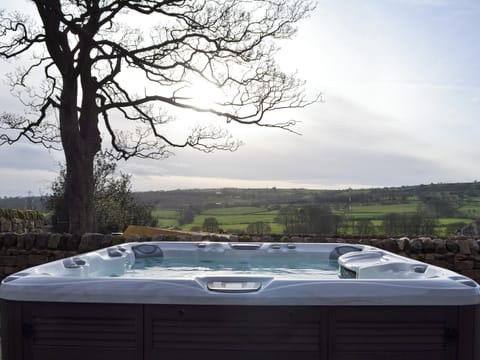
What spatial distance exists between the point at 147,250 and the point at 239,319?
2.38 m

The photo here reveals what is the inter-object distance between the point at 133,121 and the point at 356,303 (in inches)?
277

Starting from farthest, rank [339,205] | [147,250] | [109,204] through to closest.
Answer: [109,204] < [339,205] < [147,250]

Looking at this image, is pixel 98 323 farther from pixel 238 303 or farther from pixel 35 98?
pixel 35 98

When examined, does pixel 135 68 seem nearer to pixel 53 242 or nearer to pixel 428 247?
pixel 53 242

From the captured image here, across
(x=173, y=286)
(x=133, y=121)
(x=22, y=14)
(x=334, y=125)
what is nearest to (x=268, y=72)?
(x=334, y=125)

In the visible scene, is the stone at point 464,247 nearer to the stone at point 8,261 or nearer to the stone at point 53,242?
the stone at point 53,242

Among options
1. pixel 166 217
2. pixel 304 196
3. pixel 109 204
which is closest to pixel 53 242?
pixel 109 204

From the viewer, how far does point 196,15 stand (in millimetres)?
7355

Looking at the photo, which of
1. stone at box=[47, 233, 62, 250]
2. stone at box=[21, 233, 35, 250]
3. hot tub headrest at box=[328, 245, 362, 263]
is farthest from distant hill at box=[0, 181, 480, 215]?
hot tub headrest at box=[328, 245, 362, 263]

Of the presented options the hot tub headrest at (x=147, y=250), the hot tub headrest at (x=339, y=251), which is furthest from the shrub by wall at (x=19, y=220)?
the hot tub headrest at (x=339, y=251)

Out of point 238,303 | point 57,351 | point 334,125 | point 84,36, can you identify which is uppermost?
point 84,36

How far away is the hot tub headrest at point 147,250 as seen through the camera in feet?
13.3

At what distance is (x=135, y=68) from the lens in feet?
26.0

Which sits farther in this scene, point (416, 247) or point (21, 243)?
point (21, 243)
